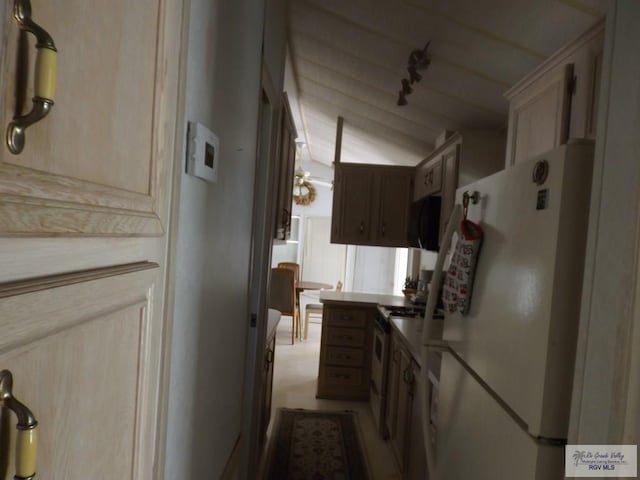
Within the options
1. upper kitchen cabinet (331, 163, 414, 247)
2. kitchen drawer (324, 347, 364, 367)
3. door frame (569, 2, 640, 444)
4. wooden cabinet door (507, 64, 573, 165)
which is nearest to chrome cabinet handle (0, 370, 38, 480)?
door frame (569, 2, 640, 444)

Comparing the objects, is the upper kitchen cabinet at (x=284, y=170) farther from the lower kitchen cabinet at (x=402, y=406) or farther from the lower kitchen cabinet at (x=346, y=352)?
the lower kitchen cabinet at (x=346, y=352)

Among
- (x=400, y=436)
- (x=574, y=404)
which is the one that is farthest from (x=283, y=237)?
(x=574, y=404)

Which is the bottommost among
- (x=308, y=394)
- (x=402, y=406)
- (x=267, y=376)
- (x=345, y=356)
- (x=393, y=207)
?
(x=308, y=394)

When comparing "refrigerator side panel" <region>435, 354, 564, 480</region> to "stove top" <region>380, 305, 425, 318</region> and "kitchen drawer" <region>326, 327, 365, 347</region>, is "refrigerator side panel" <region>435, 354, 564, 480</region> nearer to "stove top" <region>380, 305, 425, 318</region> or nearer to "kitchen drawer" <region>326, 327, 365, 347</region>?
"stove top" <region>380, 305, 425, 318</region>

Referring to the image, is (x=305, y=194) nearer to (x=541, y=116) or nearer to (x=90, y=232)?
(x=541, y=116)

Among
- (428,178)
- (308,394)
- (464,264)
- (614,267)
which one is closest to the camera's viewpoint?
(614,267)

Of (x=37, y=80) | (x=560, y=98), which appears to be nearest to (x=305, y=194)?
(x=560, y=98)

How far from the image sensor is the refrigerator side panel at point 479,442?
875mm

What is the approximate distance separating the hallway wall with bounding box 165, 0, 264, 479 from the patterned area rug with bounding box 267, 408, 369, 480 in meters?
1.41

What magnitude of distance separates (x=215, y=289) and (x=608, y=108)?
36.0 inches

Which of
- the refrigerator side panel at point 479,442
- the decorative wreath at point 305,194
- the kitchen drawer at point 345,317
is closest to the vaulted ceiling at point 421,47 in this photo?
the refrigerator side panel at point 479,442

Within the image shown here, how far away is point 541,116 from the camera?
1.73 meters

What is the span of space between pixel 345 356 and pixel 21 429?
372 cm

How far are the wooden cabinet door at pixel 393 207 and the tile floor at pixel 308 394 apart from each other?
1555 mm
